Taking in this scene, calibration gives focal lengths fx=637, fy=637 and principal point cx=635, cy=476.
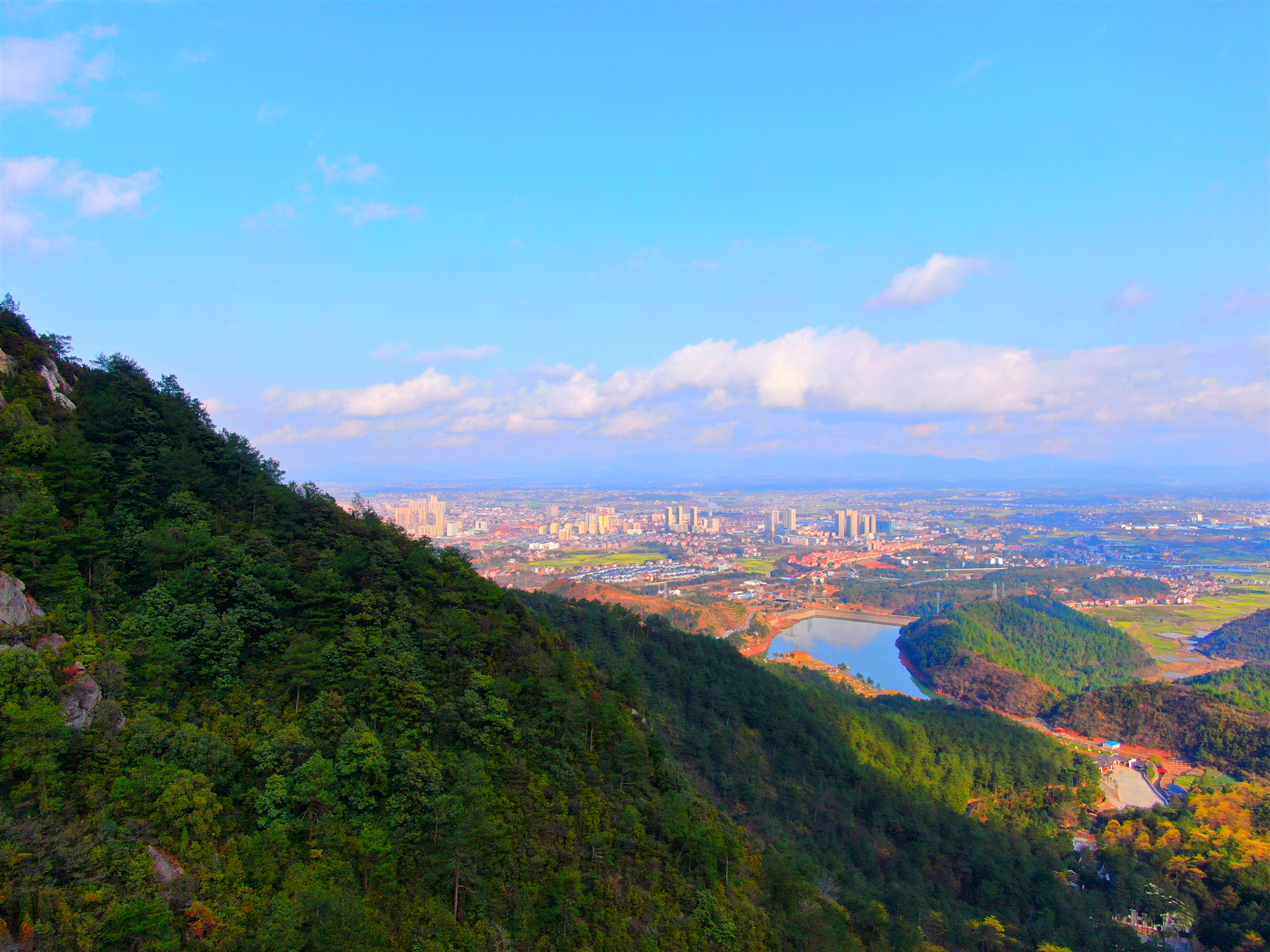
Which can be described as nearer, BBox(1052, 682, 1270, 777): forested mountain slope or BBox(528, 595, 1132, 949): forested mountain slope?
BBox(528, 595, 1132, 949): forested mountain slope

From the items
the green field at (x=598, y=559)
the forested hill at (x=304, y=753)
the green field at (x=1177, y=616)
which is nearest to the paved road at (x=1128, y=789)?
the forested hill at (x=304, y=753)

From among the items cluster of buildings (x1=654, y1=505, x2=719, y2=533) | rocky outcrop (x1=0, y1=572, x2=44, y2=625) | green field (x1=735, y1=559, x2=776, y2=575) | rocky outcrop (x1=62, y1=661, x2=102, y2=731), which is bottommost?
green field (x1=735, y1=559, x2=776, y2=575)

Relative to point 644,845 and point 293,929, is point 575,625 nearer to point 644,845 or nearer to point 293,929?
point 644,845

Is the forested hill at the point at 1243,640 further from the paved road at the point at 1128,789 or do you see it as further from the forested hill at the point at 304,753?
the forested hill at the point at 304,753

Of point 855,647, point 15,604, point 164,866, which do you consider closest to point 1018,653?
point 855,647

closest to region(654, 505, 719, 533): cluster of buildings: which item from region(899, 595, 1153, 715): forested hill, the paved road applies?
region(899, 595, 1153, 715): forested hill

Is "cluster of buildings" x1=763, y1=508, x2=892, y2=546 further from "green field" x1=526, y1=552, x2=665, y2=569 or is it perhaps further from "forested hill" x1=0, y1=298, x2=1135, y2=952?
"forested hill" x1=0, y1=298, x2=1135, y2=952
